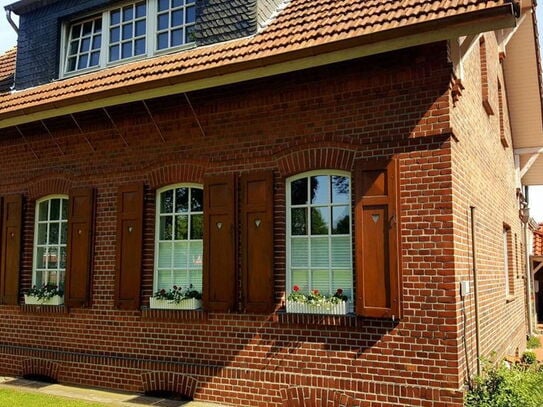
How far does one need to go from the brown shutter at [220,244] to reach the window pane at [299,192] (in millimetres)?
811

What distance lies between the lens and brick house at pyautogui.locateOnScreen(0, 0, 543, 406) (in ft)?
20.3

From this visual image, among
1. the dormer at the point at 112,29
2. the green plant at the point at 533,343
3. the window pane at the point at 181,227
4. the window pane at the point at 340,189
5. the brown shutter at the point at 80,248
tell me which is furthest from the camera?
the green plant at the point at 533,343

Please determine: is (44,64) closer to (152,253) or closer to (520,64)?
(152,253)

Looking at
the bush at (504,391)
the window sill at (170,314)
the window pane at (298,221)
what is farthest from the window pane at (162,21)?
the bush at (504,391)

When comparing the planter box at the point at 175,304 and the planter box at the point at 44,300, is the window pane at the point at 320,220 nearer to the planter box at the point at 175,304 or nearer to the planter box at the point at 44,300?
the planter box at the point at 175,304

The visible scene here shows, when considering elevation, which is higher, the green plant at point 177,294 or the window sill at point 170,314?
the green plant at point 177,294

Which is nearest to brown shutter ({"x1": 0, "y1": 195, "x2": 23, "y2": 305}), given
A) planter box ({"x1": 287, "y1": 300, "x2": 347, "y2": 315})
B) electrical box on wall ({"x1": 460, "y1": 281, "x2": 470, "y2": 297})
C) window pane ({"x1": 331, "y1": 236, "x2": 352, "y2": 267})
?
planter box ({"x1": 287, "y1": 300, "x2": 347, "y2": 315})

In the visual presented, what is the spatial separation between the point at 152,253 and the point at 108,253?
82 cm

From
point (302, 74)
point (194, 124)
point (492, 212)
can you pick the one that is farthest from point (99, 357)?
point (492, 212)

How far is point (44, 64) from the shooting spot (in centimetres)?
970

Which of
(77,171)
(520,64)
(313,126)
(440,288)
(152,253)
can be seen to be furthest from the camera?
(520,64)

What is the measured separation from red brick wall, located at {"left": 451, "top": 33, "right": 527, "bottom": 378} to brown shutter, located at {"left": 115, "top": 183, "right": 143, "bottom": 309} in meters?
4.47

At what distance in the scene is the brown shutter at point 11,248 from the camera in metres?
9.17

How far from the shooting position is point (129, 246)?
8.09 m
